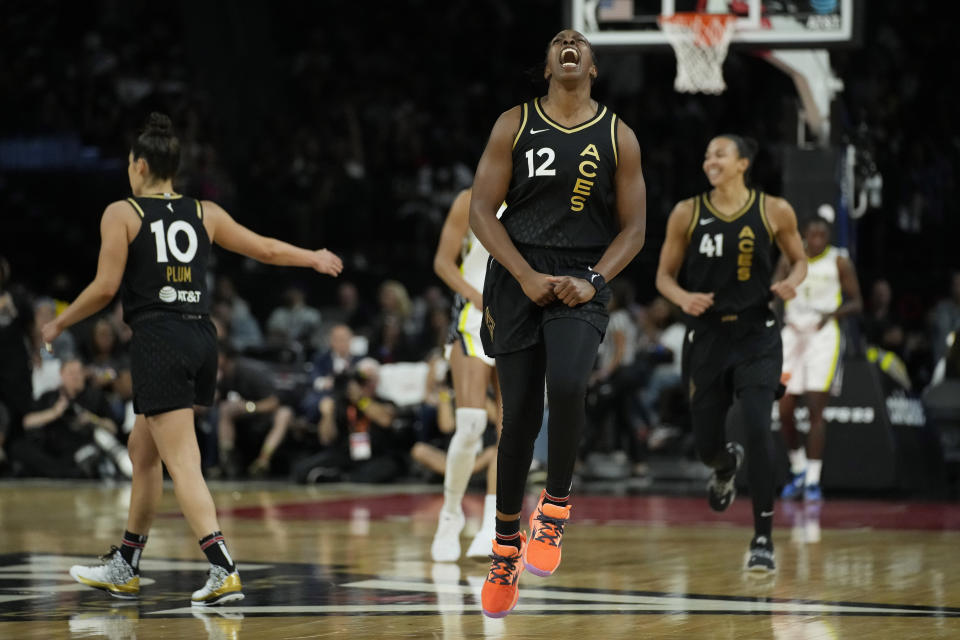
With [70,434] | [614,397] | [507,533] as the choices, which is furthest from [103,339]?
[507,533]

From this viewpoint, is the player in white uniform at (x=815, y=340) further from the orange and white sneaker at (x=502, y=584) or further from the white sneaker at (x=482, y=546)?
the orange and white sneaker at (x=502, y=584)

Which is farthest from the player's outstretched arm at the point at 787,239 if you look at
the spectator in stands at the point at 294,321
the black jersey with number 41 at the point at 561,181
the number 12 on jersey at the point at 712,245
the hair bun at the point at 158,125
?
the spectator in stands at the point at 294,321

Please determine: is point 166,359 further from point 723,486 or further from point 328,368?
point 328,368

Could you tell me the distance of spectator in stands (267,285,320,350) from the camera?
17516 millimetres

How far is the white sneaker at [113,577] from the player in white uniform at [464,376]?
1.85m

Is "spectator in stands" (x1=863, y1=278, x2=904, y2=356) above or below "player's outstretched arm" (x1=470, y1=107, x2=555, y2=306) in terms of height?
below

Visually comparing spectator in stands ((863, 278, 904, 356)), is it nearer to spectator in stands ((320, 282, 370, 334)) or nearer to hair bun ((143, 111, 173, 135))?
spectator in stands ((320, 282, 370, 334))

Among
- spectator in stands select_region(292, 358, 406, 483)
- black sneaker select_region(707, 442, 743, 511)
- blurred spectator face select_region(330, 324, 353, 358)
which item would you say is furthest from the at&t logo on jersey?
blurred spectator face select_region(330, 324, 353, 358)

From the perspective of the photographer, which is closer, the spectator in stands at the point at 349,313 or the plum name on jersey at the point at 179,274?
the plum name on jersey at the point at 179,274

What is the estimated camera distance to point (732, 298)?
7.87 metres

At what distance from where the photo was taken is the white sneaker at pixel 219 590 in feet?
20.6

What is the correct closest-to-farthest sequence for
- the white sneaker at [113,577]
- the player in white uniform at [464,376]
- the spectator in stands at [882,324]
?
the white sneaker at [113,577] < the player in white uniform at [464,376] < the spectator in stands at [882,324]

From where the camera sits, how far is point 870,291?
55.0ft

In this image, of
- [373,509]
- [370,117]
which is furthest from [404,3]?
[373,509]
